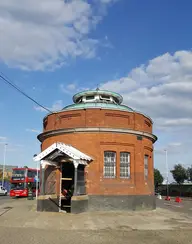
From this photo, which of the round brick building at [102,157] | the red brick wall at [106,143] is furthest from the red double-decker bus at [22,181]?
the red brick wall at [106,143]

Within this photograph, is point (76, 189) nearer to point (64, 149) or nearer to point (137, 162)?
point (64, 149)

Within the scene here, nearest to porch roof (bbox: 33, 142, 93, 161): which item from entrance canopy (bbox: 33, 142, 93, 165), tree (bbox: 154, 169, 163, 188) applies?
entrance canopy (bbox: 33, 142, 93, 165)

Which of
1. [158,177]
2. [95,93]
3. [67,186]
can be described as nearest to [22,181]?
[95,93]

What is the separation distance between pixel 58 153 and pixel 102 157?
124 inches

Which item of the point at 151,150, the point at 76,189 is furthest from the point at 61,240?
the point at 151,150

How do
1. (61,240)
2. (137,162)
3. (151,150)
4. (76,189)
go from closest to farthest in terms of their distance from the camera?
1. (61,240)
2. (76,189)
3. (137,162)
4. (151,150)

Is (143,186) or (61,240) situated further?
(143,186)

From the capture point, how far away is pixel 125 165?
20156mm

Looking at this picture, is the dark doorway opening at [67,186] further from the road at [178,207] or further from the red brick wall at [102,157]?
the road at [178,207]

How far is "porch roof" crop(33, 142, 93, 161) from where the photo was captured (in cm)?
1698

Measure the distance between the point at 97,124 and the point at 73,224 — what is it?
26.4ft

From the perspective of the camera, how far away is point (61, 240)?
9930mm

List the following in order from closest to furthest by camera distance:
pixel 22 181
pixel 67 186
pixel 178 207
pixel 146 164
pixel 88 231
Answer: pixel 88 231 → pixel 67 186 → pixel 146 164 → pixel 178 207 → pixel 22 181

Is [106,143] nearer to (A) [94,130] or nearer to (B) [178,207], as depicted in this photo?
(A) [94,130]
